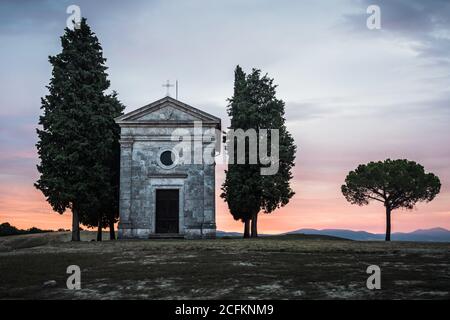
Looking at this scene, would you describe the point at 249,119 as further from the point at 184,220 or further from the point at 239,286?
the point at 239,286

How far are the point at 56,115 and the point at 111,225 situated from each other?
9754 mm

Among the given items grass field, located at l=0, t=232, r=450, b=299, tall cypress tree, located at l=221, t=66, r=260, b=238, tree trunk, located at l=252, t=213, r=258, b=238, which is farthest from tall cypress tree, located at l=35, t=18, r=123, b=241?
grass field, located at l=0, t=232, r=450, b=299

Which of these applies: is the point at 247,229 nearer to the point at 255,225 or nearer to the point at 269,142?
the point at 255,225

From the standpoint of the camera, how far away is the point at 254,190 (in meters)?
31.8

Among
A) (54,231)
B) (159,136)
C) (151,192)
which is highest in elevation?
(159,136)

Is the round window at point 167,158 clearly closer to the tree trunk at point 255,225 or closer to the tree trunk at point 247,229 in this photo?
the tree trunk at point 255,225

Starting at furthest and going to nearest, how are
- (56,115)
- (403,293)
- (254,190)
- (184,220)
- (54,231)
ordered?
(54,231), (254,190), (184,220), (56,115), (403,293)

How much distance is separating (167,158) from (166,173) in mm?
1064

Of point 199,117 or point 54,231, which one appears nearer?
point 199,117

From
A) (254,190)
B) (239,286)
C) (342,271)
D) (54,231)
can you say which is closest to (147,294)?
(239,286)

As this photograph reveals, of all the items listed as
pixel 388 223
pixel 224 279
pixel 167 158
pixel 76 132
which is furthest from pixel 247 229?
pixel 224 279

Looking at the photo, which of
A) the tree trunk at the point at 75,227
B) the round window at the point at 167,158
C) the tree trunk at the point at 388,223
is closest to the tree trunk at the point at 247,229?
the round window at the point at 167,158

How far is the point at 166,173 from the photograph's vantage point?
1164 inches

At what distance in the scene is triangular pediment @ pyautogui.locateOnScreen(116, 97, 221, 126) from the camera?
30109 millimetres
